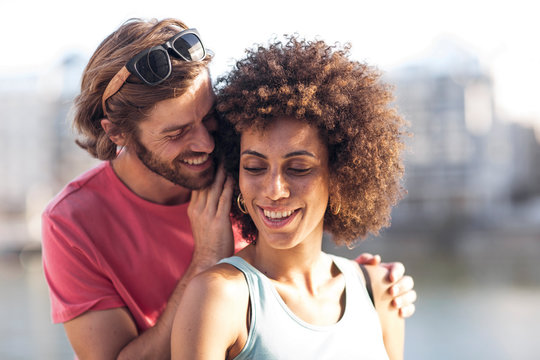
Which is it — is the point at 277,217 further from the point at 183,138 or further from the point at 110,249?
the point at 110,249

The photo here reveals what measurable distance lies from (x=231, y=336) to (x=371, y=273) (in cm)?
86

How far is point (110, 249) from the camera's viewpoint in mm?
2842

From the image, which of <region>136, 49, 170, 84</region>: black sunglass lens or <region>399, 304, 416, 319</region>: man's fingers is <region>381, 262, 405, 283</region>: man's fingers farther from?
<region>136, 49, 170, 84</region>: black sunglass lens

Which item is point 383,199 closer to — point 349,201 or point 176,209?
point 349,201

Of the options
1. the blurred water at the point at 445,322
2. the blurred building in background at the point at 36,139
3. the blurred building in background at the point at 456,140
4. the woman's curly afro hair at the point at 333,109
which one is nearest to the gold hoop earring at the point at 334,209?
the woman's curly afro hair at the point at 333,109

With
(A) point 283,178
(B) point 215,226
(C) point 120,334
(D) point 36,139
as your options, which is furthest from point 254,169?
(D) point 36,139

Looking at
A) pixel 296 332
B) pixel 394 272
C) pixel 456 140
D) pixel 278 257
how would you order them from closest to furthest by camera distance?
pixel 296 332 → pixel 278 257 → pixel 394 272 → pixel 456 140

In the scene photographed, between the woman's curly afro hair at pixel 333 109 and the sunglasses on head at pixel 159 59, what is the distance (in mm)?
287

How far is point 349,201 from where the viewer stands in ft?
8.13

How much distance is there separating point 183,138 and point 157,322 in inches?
32.4

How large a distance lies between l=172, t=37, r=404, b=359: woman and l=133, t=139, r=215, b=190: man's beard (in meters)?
0.23

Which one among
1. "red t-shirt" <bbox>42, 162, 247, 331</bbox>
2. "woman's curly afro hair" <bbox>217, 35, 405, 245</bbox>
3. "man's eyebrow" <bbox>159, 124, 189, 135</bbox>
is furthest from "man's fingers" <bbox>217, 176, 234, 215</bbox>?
"red t-shirt" <bbox>42, 162, 247, 331</bbox>

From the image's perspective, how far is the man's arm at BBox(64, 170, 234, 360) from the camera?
8.46 feet

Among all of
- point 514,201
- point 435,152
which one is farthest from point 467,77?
point 514,201
